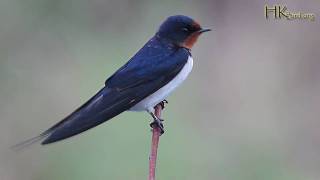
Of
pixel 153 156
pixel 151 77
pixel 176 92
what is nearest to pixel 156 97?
pixel 151 77

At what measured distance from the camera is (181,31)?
3.43 metres

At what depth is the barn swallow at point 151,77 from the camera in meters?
3.10

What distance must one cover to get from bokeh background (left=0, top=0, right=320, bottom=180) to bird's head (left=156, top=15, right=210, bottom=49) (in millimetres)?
1187

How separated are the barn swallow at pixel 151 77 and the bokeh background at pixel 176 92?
3.91 ft

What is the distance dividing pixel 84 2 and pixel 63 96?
155cm

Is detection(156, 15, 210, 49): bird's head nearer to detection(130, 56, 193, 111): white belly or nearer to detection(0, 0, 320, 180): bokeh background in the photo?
detection(130, 56, 193, 111): white belly

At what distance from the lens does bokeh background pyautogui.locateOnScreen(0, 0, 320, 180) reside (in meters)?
4.62

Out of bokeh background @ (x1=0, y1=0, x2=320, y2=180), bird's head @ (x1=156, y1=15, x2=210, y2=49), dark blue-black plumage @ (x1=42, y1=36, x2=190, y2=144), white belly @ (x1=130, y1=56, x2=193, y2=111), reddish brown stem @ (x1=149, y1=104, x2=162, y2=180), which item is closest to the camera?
reddish brown stem @ (x1=149, y1=104, x2=162, y2=180)

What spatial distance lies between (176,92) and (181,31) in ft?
6.67

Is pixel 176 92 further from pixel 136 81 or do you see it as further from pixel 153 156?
pixel 153 156

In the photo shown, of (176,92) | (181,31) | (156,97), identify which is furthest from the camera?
(176,92)

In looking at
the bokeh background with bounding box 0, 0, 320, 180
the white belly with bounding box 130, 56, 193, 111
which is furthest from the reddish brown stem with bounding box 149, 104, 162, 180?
the bokeh background with bounding box 0, 0, 320, 180

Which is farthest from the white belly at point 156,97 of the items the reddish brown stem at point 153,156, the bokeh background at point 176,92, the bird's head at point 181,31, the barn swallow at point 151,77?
the bokeh background at point 176,92

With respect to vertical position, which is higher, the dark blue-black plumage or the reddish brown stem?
the dark blue-black plumage
